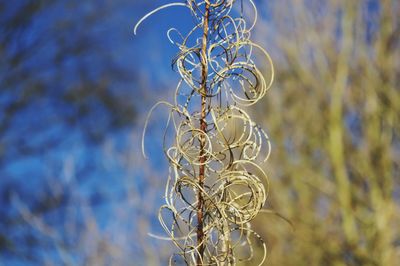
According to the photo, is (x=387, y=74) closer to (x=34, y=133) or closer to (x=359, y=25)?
(x=359, y=25)

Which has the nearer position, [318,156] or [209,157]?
Result: [209,157]

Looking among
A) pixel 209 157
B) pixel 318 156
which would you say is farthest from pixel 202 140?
pixel 318 156

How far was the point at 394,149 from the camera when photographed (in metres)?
5.64

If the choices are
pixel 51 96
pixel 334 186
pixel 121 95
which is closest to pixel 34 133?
pixel 51 96

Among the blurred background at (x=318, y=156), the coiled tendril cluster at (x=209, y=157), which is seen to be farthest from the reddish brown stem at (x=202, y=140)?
the blurred background at (x=318, y=156)

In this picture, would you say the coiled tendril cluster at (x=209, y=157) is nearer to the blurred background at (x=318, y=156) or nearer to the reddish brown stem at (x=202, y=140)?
the reddish brown stem at (x=202, y=140)

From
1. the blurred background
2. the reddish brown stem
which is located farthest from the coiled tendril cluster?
the blurred background

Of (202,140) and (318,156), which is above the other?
(318,156)

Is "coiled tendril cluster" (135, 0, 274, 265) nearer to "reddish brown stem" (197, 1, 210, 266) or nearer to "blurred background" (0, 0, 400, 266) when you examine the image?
"reddish brown stem" (197, 1, 210, 266)

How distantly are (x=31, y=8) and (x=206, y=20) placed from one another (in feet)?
31.2

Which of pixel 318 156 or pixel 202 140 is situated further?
pixel 318 156

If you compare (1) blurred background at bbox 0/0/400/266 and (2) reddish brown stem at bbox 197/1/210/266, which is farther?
(1) blurred background at bbox 0/0/400/266

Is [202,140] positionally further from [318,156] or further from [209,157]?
[318,156]

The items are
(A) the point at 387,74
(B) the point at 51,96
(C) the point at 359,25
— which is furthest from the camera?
(B) the point at 51,96
